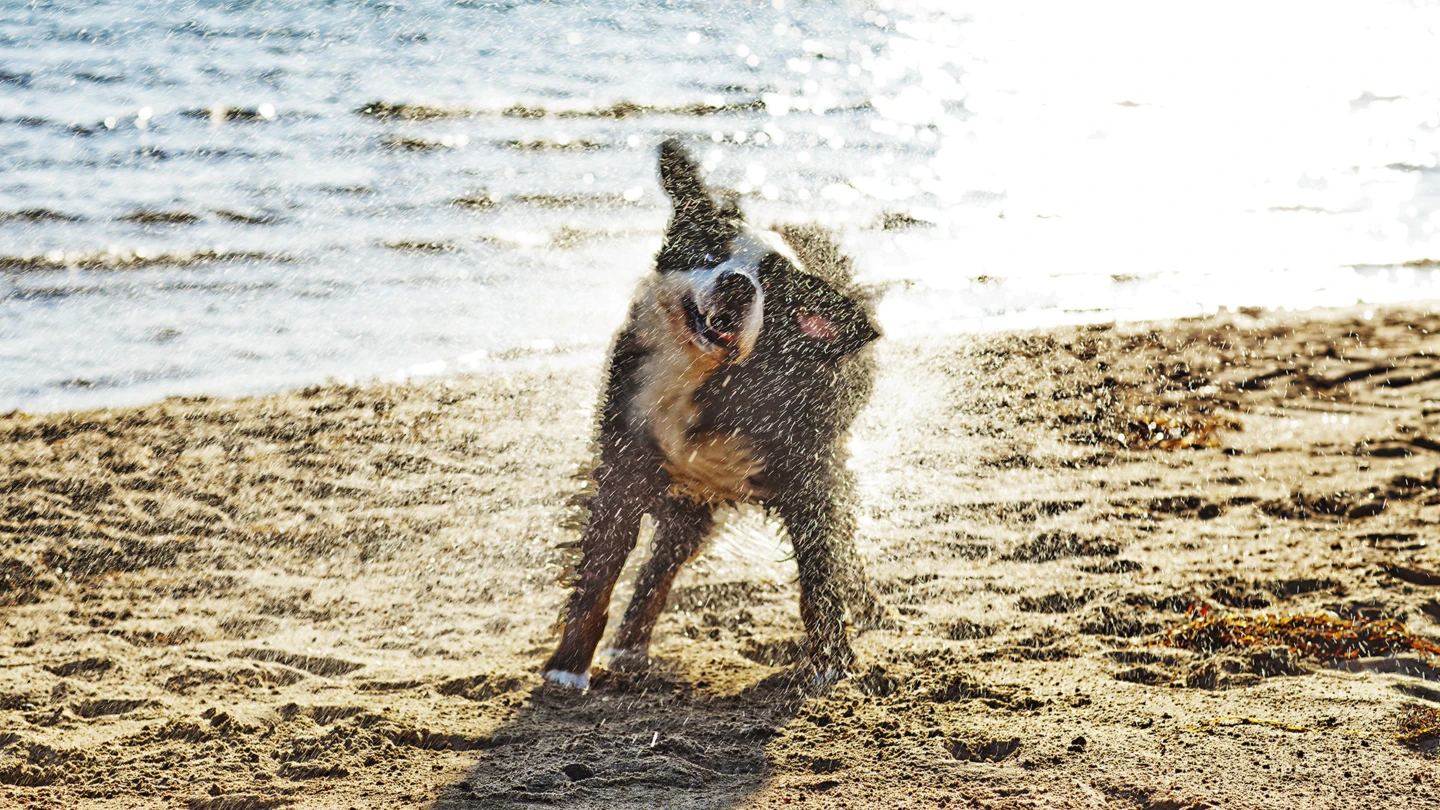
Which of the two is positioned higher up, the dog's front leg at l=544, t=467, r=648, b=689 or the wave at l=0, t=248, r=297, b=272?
the dog's front leg at l=544, t=467, r=648, b=689

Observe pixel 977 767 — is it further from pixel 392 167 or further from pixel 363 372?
pixel 392 167

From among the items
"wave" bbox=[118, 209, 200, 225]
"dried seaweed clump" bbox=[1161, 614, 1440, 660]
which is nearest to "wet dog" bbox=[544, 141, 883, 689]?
"dried seaweed clump" bbox=[1161, 614, 1440, 660]

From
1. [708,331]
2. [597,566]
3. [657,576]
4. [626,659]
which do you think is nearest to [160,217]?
[657,576]

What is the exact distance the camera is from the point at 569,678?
3.86 metres

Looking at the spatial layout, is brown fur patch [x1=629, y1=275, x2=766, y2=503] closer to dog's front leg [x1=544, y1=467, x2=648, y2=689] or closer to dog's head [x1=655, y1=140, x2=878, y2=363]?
dog's head [x1=655, y1=140, x2=878, y2=363]

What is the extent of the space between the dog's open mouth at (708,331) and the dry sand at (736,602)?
2.65ft

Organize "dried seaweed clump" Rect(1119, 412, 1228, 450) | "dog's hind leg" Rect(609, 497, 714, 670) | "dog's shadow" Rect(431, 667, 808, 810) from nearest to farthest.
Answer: "dog's shadow" Rect(431, 667, 808, 810) < "dog's hind leg" Rect(609, 497, 714, 670) < "dried seaweed clump" Rect(1119, 412, 1228, 450)

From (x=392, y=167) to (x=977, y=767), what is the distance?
9.53m

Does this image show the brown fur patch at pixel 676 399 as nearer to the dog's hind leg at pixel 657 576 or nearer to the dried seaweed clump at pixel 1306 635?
the dog's hind leg at pixel 657 576

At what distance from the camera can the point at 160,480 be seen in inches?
206

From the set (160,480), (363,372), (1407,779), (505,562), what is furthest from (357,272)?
(1407,779)

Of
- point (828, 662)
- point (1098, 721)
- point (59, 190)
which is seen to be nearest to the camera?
point (1098, 721)

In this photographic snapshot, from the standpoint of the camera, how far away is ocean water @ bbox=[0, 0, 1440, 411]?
309 inches

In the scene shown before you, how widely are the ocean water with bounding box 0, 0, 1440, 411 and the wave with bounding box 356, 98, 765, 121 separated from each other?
51 mm
